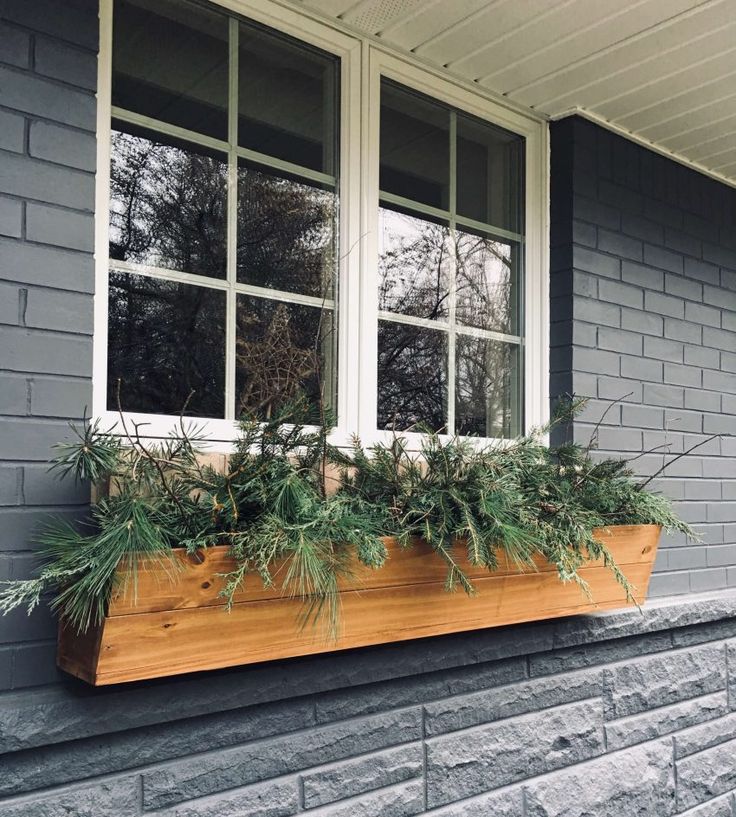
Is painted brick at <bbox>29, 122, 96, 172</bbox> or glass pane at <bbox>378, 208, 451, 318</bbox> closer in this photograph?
painted brick at <bbox>29, 122, 96, 172</bbox>

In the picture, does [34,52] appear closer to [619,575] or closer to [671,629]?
[619,575]

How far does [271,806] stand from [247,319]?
118 centimetres

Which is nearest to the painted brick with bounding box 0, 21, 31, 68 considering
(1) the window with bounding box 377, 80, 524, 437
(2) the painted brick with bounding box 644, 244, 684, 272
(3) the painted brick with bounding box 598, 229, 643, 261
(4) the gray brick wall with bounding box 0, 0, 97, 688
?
(4) the gray brick wall with bounding box 0, 0, 97, 688

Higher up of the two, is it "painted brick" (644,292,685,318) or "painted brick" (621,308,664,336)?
"painted brick" (644,292,685,318)

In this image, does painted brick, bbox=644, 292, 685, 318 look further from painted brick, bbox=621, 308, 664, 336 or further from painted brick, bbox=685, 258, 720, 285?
painted brick, bbox=685, 258, 720, 285

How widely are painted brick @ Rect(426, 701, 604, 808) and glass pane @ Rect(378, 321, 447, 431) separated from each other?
0.88m

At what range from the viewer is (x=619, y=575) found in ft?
7.79

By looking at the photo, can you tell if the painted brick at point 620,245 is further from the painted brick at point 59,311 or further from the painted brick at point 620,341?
the painted brick at point 59,311

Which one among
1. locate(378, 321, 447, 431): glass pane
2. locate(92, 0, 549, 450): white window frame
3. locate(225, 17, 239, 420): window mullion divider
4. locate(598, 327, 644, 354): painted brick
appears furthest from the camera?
locate(598, 327, 644, 354): painted brick

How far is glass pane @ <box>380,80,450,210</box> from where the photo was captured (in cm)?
258

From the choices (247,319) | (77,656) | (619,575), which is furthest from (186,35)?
(619,575)

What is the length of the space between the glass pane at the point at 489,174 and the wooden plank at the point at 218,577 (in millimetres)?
1167

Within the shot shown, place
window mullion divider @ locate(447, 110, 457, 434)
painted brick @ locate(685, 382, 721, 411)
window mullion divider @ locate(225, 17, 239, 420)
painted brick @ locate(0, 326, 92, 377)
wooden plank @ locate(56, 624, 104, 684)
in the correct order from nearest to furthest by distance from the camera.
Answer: wooden plank @ locate(56, 624, 104, 684), painted brick @ locate(0, 326, 92, 377), window mullion divider @ locate(225, 17, 239, 420), window mullion divider @ locate(447, 110, 457, 434), painted brick @ locate(685, 382, 721, 411)

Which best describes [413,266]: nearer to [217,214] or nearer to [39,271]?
[217,214]
